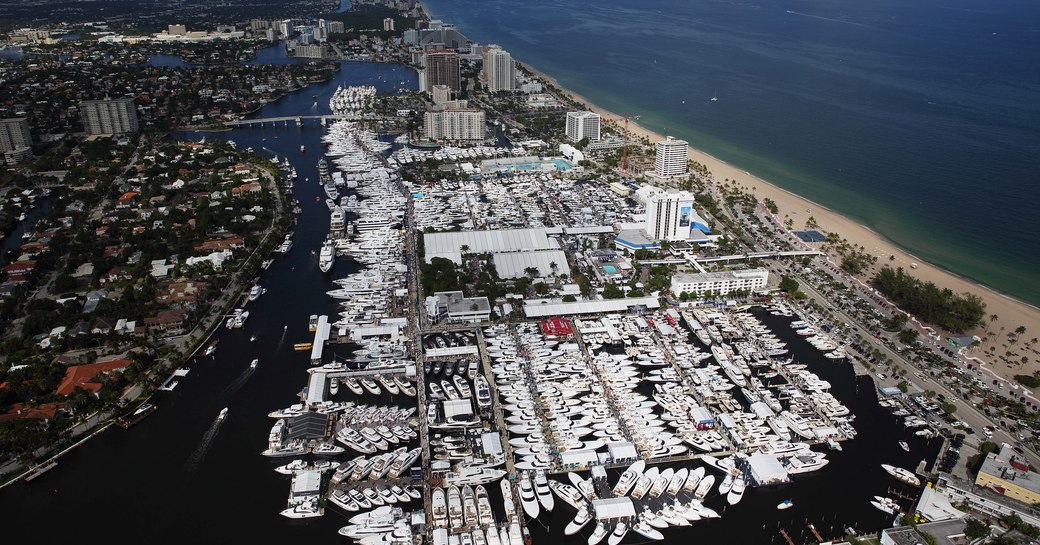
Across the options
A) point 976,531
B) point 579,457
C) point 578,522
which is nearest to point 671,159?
point 579,457

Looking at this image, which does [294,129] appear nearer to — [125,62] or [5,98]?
[5,98]

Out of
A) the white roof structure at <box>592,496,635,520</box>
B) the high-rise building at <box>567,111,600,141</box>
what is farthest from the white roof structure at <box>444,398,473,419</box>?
the high-rise building at <box>567,111,600,141</box>

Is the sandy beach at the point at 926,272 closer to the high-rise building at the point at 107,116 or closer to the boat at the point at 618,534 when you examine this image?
the boat at the point at 618,534

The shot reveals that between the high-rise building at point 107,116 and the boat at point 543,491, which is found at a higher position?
the high-rise building at point 107,116

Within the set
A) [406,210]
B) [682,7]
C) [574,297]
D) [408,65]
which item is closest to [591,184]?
[406,210]

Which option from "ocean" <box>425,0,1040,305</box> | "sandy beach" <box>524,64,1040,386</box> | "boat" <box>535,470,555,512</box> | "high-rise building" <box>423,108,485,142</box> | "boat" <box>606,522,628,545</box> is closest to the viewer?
"boat" <box>606,522,628,545</box>

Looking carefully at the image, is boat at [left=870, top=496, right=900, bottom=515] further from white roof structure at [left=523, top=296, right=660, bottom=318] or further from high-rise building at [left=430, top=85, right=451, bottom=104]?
high-rise building at [left=430, top=85, right=451, bottom=104]

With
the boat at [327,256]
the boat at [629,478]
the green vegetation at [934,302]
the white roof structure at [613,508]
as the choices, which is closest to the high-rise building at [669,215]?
the green vegetation at [934,302]
